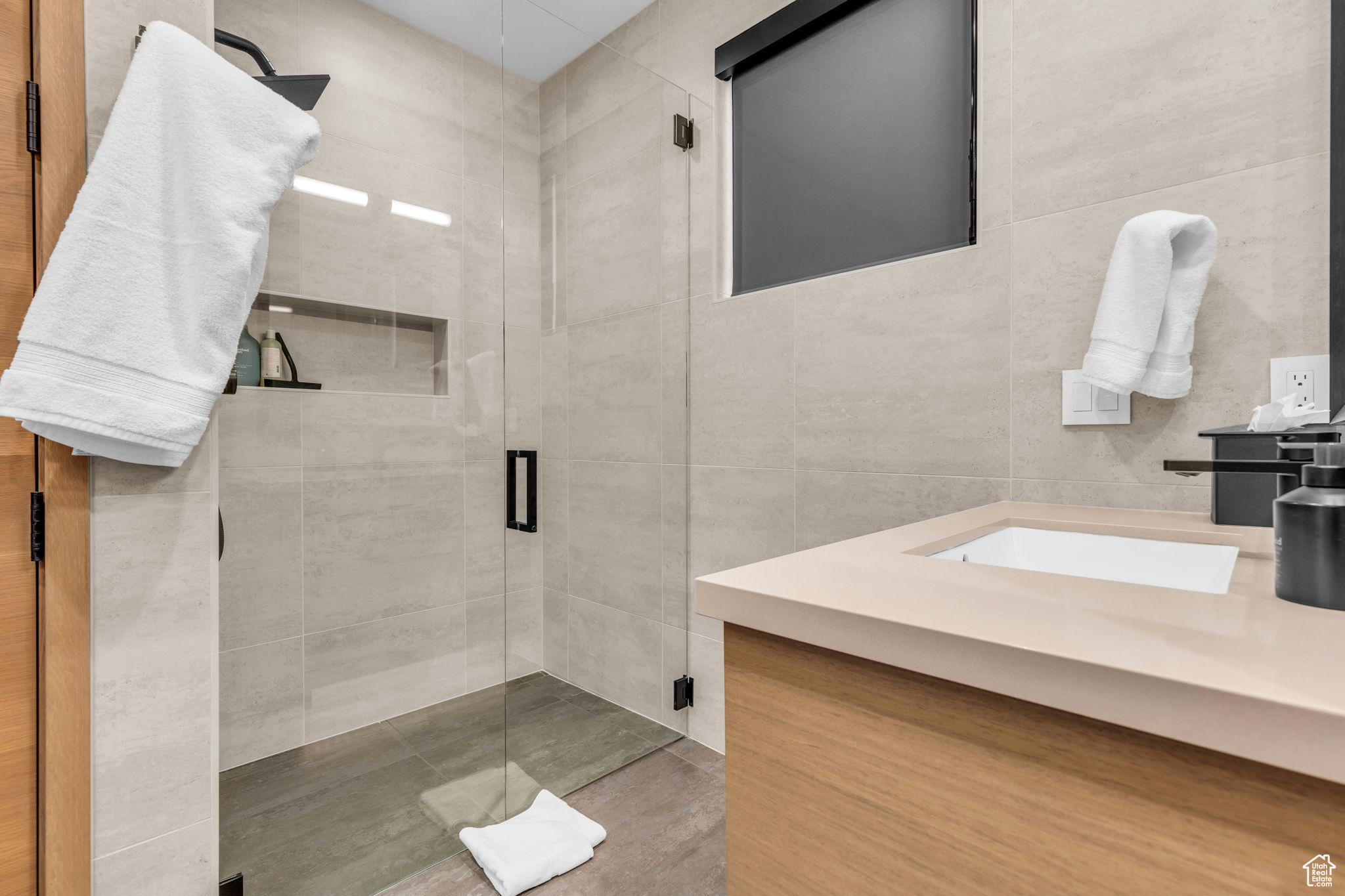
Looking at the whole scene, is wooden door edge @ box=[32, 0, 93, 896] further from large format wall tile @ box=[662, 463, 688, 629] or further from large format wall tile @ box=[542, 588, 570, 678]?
large format wall tile @ box=[662, 463, 688, 629]

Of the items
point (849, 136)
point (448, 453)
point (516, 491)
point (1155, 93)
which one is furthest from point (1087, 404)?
point (448, 453)

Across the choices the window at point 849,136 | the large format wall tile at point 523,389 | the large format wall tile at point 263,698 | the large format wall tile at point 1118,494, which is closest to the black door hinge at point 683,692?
the large format wall tile at point 523,389

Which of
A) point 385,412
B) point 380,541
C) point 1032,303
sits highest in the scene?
point 1032,303

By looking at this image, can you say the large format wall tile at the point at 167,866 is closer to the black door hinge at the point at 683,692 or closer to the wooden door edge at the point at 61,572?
the wooden door edge at the point at 61,572

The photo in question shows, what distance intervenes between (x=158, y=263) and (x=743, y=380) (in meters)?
1.31

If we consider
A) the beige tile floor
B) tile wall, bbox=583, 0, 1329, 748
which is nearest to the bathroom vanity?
tile wall, bbox=583, 0, 1329, 748

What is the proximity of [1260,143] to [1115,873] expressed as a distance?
3.99ft

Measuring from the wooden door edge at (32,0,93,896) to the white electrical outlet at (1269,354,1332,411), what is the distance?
6.06 feet

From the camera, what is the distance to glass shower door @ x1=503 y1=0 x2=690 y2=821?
1.65 metres

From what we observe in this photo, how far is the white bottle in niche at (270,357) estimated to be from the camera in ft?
4.21

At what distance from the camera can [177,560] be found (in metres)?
0.95

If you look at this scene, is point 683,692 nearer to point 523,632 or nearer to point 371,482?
point 523,632

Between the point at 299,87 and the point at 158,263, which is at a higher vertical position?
the point at 299,87

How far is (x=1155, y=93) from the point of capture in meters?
1.09
